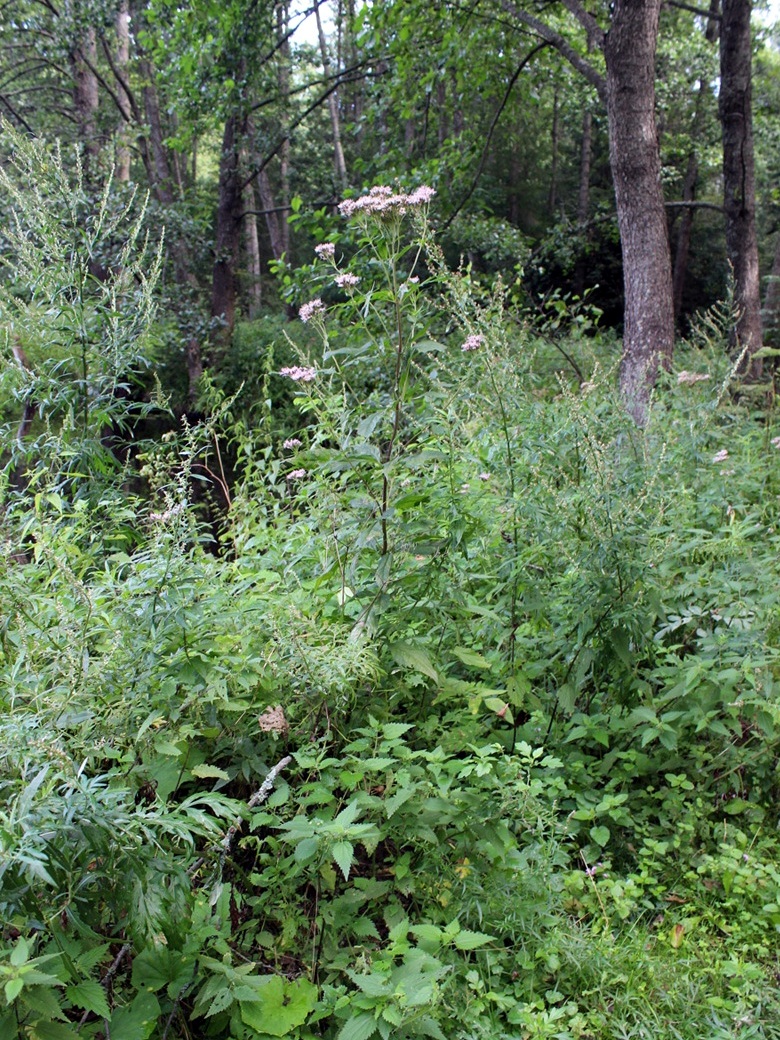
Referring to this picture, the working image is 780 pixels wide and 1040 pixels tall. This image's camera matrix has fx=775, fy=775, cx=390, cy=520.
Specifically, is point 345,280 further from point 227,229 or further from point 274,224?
point 274,224

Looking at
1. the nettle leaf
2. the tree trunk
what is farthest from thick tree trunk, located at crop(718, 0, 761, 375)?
the nettle leaf

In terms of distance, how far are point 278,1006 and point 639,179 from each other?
20.6ft

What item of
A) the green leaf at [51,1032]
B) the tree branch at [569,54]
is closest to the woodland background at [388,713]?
the green leaf at [51,1032]

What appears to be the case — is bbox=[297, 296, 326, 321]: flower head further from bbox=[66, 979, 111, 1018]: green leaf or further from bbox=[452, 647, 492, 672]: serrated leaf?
bbox=[66, 979, 111, 1018]: green leaf

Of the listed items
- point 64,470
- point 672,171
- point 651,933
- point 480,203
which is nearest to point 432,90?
point 480,203

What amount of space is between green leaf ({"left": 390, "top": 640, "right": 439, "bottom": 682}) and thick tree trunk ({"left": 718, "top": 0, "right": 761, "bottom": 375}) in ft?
21.6

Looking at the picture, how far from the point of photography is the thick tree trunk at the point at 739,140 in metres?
7.62

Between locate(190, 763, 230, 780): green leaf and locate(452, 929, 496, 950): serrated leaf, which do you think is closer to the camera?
locate(452, 929, 496, 950): serrated leaf

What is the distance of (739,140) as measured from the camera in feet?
25.2

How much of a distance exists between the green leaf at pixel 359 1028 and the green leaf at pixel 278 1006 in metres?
0.15

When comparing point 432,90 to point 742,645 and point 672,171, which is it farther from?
point 742,645

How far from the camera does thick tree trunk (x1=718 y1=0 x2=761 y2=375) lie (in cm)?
762

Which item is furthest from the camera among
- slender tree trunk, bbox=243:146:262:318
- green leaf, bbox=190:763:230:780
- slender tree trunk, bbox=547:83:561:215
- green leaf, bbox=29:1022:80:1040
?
slender tree trunk, bbox=547:83:561:215

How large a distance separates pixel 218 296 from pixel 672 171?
6926 millimetres
